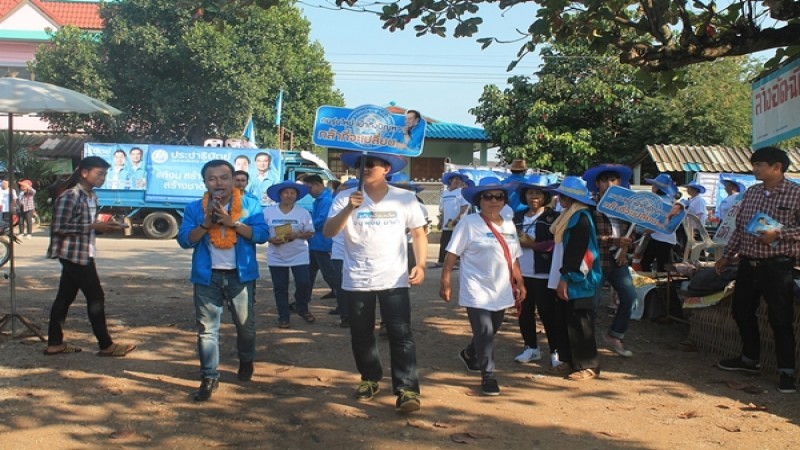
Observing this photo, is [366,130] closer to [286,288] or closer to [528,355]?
[528,355]

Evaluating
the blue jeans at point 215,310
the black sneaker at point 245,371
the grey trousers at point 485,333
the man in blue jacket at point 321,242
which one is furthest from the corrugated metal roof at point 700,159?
the blue jeans at point 215,310

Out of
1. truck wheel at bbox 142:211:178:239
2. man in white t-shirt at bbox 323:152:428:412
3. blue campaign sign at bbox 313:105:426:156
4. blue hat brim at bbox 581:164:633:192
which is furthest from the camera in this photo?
truck wheel at bbox 142:211:178:239

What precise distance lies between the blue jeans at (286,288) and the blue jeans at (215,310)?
217 cm

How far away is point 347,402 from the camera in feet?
16.9

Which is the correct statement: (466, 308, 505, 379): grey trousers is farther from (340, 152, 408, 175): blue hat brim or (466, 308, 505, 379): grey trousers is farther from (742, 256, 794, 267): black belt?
(742, 256, 794, 267): black belt

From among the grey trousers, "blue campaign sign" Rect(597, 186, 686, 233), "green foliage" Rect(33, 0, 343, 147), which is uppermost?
"green foliage" Rect(33, 0, 343, 147)

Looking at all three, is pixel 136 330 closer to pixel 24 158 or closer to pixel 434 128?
pixel 24 158

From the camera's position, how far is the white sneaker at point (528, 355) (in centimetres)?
643

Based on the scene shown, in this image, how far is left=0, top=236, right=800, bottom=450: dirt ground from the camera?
4.48 meters

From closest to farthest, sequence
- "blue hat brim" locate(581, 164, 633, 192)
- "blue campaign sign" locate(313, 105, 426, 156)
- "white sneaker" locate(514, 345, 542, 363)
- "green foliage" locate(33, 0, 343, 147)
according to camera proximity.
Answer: "blue campaign sign" locate(313, 105, 426, 156) < "white sneaker" locate(514, 345, 542, 363) < "blue hat brim" locate(581, 164, 633, 192) < "green foliage" locate(33, 0, 343, 147)

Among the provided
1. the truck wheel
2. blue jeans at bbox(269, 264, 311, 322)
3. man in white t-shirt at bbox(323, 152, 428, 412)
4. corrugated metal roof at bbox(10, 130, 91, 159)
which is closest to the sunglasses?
man in white t-shirt at bbox(323, 152, 428, 412)

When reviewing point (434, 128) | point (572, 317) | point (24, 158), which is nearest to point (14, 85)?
point (572, 317)

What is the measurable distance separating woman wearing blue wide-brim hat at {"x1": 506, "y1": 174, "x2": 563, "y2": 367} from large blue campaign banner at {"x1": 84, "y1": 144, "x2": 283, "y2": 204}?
544 inches

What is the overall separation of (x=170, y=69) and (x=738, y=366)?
22572 mm
